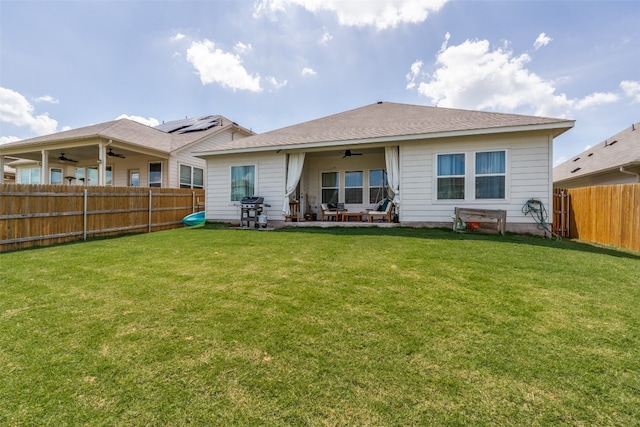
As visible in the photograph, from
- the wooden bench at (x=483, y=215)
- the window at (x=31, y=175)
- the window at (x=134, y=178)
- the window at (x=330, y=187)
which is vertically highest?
the window at (x=31, y=175)

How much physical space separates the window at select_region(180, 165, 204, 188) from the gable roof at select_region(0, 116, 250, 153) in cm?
124

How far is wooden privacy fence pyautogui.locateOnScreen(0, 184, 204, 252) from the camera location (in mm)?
6352

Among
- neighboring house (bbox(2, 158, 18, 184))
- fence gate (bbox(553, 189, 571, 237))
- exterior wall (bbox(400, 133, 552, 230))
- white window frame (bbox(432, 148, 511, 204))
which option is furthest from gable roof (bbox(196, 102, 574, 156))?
neighboring house (bbox(2, 158, 18, 184))

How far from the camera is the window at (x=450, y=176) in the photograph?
8273 millimetres

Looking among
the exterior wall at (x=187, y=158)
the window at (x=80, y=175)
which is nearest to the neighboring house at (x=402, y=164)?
the exterior wall at (x=187, y=158)

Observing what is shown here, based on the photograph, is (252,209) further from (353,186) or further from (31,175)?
(31,175)

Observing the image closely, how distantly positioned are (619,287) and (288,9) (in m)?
10.5

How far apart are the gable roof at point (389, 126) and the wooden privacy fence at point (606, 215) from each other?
6.35 feet

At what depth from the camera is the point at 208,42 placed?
1085 cm

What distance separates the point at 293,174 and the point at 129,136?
25.9ft

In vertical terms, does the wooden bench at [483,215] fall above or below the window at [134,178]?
below

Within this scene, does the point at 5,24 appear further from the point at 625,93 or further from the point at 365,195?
the point at 625,93

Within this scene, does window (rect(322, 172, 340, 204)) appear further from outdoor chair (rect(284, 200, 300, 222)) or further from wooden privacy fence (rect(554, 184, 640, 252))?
wooden privacy fence (rect(554, 184, 640, 252))

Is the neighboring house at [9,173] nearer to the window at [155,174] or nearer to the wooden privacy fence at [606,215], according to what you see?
the window at [155,174]
